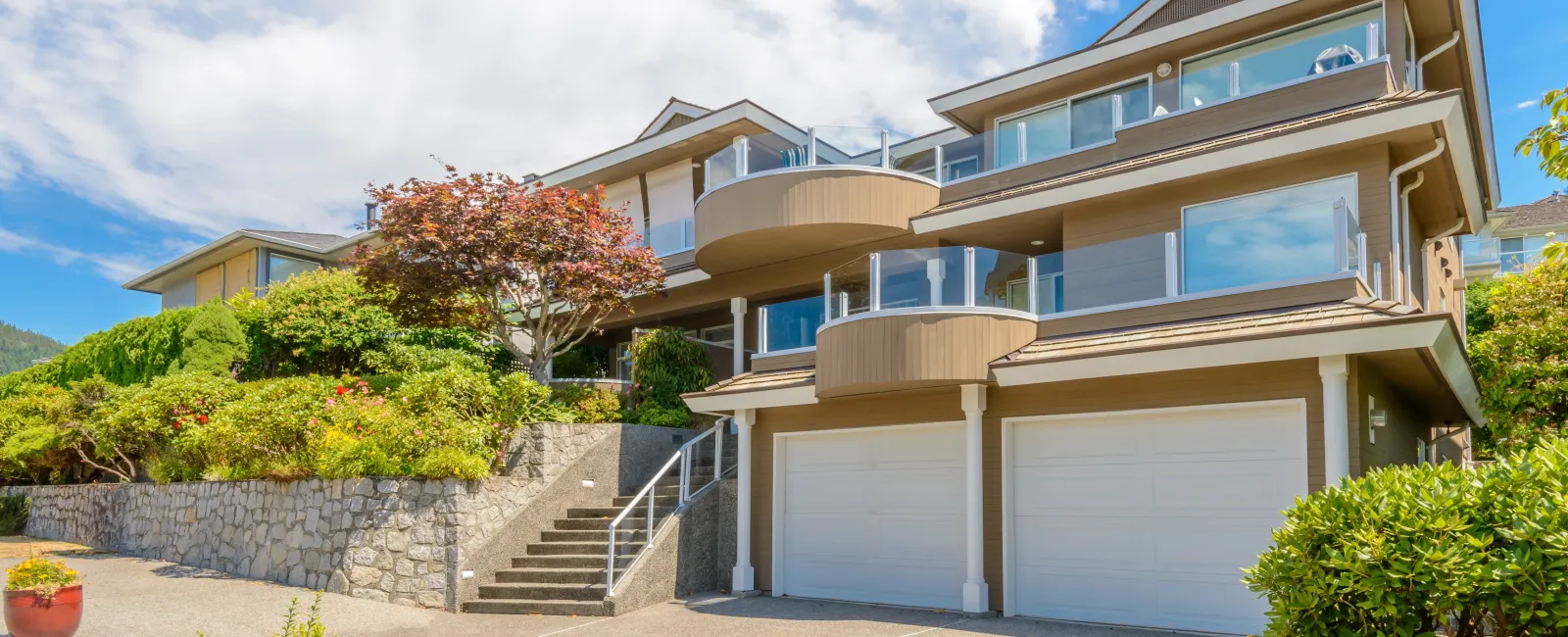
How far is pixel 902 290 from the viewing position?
13.6 meters

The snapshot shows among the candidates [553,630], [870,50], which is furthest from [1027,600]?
[870,50]

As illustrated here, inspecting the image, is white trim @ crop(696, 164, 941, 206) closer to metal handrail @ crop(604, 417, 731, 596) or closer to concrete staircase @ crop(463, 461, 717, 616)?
metal handrail @ crop(604, 417, 731, 596)

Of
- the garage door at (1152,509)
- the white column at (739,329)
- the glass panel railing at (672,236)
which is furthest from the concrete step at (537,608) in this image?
the glass panel railing at (672,236)

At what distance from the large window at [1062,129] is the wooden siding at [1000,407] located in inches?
170

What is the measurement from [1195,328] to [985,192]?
16.7ft

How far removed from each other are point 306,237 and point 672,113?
65.4ft

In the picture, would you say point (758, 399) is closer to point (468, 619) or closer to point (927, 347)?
point (927, 347)

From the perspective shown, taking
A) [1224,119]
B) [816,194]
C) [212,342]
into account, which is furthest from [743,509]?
[212,342]

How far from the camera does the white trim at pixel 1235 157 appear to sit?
11.8 m

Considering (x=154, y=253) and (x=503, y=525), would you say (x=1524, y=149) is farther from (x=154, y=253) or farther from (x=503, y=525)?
(x=154, y=253)

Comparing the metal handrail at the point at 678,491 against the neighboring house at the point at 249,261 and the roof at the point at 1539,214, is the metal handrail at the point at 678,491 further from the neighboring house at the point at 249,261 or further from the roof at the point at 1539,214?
the roof at the point at 1539,214

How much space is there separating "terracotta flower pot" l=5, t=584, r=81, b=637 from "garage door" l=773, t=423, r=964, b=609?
8.50 metres

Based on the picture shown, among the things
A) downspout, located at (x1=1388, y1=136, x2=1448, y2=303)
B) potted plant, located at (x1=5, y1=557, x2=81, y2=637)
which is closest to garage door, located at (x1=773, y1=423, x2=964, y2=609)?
downspout, located at (x1=1388, y1=136, x2=1448, y2=303)

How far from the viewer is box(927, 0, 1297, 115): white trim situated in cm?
1505
